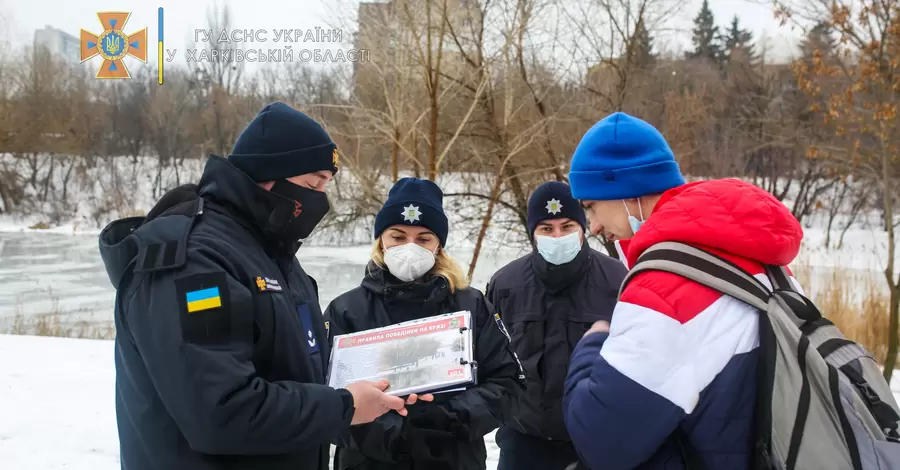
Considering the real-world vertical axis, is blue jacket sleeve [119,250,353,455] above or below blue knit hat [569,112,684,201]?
below

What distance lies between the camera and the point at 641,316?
4.81 feet

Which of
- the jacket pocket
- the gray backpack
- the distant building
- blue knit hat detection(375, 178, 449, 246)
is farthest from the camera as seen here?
the distant building

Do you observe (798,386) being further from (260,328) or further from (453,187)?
(453,187)

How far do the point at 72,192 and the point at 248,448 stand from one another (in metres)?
35.7

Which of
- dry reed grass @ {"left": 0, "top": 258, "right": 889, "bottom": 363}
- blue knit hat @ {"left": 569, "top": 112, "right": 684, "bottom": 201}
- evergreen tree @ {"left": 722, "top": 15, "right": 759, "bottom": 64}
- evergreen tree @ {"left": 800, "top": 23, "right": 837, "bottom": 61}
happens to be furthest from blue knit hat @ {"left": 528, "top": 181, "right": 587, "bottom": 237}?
evergreen tree @ {"left": 722, "top": 15, "right": 759, "bottom": 64}

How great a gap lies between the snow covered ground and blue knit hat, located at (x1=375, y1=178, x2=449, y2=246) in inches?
96.4

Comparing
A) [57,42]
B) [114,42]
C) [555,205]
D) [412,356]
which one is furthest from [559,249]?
[57,42]

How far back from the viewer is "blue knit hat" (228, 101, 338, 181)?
6.30 ft

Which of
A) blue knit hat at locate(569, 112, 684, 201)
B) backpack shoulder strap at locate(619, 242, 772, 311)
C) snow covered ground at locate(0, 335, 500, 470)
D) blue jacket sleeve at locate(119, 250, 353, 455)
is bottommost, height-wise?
snow covered ground at locate(0, 335, 500, 470)

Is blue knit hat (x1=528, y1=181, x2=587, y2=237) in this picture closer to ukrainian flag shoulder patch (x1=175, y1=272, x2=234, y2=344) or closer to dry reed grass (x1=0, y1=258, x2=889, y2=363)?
ukrainian flag shoulder patch (x1=175, y1=272, x2=234, y2=344)

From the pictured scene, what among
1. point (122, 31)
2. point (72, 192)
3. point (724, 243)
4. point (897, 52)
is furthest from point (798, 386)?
point (72, 192)

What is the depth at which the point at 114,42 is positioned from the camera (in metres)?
11.1

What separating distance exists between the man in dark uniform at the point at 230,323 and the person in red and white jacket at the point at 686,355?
A: 74 centimetres

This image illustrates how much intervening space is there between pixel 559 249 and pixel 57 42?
92.4 ft
